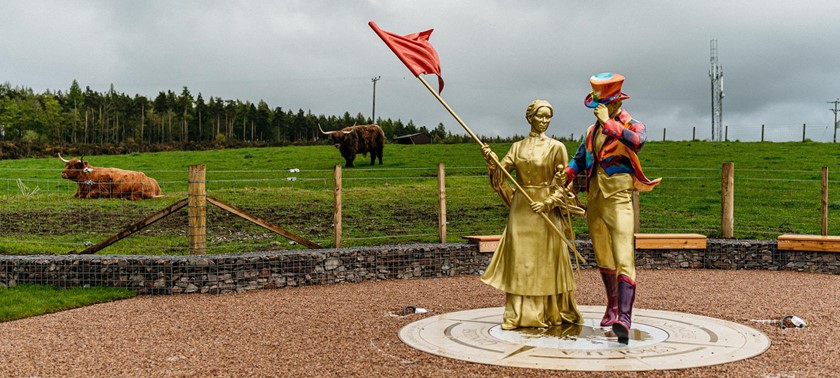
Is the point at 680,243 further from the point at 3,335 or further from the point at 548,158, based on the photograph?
the point at 3,335

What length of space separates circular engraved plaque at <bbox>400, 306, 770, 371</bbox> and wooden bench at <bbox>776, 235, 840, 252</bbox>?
17.6 feet

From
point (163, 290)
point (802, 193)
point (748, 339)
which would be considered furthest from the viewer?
point (802, 193)

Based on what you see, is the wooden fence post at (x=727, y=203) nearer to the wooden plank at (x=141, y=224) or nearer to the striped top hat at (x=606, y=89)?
the striped top hat at (x=606, y=89)

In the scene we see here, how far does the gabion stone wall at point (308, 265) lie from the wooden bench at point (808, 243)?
11cm

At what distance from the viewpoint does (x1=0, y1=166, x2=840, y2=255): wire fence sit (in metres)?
13.2

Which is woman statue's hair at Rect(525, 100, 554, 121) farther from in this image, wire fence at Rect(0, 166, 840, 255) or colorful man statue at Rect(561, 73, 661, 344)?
wire fence at Rect(0, 166, 840, 255)

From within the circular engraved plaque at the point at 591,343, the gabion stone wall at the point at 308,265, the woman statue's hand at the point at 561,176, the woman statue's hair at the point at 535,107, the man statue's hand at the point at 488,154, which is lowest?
the circular engraved plaque at the point at 591,343

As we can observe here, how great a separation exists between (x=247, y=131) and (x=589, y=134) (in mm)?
79053

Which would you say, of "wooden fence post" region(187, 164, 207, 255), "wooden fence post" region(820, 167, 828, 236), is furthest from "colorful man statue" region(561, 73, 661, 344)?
"wooden fence post" region(820, 167, 828, 236)

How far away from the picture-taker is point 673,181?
74.6 feet

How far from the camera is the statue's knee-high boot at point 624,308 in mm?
6668

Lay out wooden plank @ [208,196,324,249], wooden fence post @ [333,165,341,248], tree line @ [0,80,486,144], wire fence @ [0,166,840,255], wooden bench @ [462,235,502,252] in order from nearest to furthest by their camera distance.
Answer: wooden plank @ [208,196,324,249]
wooden fence post @ [333,165,341,248]
wooden bench @ [462,235,502,252]
wire fence @ [0,166,840,255]
tree line @ [0,80,486,144]

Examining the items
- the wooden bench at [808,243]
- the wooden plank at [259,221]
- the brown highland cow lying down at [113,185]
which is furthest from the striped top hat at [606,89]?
the brown highland cow lying down at [113,185]

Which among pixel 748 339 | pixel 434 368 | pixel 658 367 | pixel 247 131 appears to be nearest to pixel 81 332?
pixel 434 368
